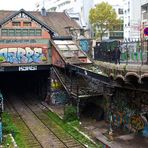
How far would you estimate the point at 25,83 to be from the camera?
48.0 m

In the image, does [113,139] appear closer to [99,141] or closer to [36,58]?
[99,141]

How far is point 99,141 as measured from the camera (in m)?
23.2

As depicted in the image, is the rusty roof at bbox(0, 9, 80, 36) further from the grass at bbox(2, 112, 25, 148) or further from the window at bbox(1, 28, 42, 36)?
the grass at bbox(2, 112, 25, 148)

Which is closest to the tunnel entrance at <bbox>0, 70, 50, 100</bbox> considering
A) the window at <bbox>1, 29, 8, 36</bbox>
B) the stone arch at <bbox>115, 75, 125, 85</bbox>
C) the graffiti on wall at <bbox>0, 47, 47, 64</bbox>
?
the graffiti on wall at <bbox>0, 47, 47, 64</bbox>

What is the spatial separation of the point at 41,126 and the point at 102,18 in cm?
4617

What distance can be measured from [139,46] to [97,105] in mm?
10906

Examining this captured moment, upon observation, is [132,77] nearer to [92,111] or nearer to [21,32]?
[92,111]

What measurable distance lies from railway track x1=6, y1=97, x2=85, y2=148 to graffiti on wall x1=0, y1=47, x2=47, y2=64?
5284mm

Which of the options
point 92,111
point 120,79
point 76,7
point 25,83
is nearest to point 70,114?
point 92,111

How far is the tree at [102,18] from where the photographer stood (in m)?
69.3

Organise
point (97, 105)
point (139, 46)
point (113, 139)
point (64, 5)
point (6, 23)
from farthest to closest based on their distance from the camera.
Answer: point (64, 5)
point (6, 23)
point (97, 105)
point (113, 139)
point (139, 46)

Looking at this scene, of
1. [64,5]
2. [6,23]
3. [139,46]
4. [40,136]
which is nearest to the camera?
[139,46]

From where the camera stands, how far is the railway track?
77.4 ft

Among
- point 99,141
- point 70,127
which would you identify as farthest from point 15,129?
point 99,141
